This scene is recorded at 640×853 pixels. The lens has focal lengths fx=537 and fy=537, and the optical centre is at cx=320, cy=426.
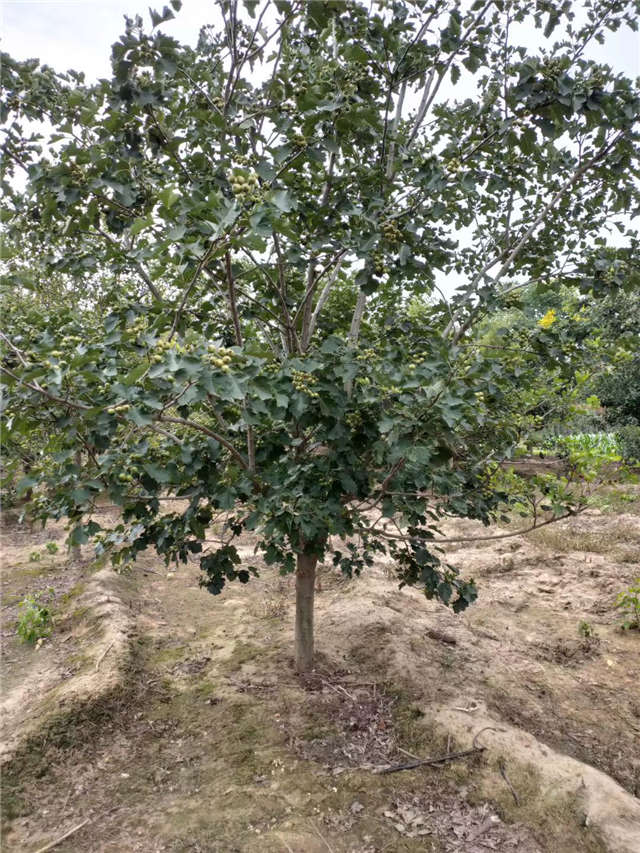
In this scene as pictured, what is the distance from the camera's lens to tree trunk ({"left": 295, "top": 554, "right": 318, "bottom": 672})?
145 inches

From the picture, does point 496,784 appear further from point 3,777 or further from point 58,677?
point 58,677

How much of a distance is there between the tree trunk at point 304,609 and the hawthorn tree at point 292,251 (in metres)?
0.53

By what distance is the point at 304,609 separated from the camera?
12.3 ft

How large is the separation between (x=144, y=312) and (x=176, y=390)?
792 mm

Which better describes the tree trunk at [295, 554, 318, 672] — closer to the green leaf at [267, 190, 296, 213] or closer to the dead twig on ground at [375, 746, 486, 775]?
the dead twig on ground at [375, 746, 486, 775]

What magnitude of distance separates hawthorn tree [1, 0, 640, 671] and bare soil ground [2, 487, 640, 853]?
3.14 feet

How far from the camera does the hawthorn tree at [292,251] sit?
2.06 meters

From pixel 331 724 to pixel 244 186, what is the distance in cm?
304

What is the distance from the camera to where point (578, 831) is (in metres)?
2.47

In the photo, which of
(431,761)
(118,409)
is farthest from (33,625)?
(118,409)

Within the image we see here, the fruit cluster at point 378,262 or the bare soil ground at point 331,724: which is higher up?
the fruit cluster at point 378,262

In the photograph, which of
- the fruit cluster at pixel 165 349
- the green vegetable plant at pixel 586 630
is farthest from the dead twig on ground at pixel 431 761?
the fruit cluster at pixel 165 349

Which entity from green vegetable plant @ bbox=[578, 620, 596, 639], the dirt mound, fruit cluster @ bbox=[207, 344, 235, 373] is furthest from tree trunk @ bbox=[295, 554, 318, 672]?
green vegetable plant @ bbox=[578, 620, 596, 639]

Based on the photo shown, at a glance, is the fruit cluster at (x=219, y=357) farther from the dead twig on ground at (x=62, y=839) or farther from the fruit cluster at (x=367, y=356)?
the dead twig on ground at (x=62, y=839)
